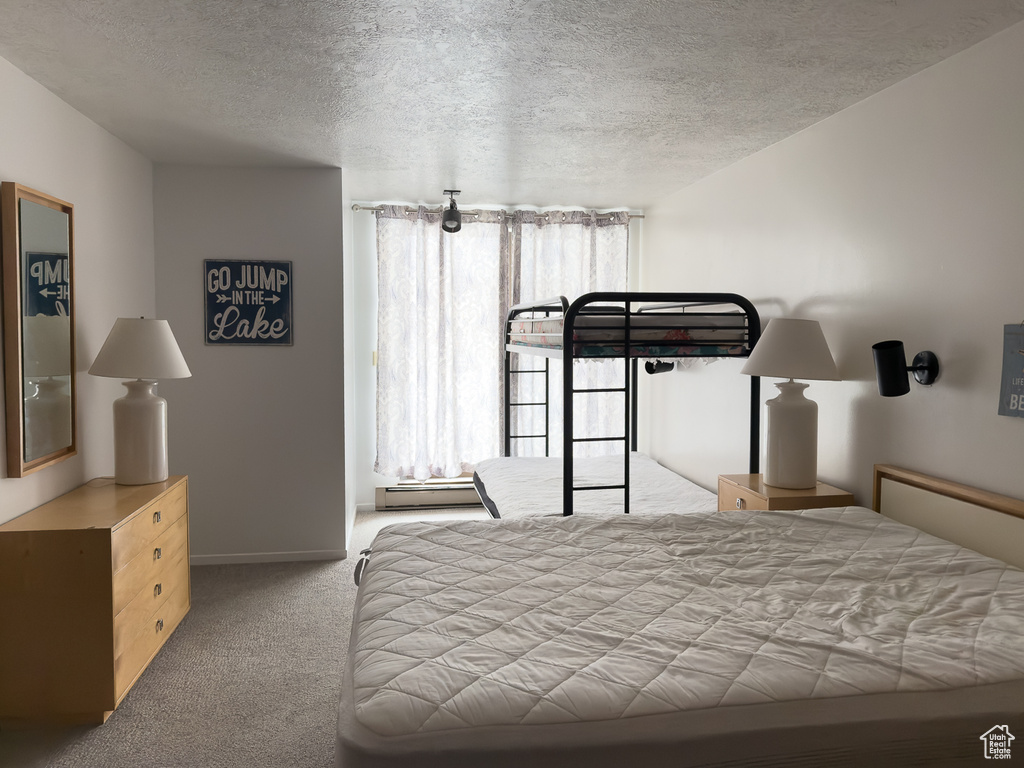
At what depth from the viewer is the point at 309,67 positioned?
2.63 metres

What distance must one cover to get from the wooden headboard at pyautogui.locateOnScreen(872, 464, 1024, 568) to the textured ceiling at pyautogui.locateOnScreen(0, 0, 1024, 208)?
1.56 meters

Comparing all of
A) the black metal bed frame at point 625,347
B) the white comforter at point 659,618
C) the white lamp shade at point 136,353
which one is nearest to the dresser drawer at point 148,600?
the white lamp shade at point 136,353

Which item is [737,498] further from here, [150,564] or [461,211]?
[461,211]

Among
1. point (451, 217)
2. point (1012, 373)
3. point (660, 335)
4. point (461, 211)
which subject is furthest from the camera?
point (461, 211)

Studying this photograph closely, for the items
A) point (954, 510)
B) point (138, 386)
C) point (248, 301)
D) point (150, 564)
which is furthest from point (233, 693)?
point (954, 510)

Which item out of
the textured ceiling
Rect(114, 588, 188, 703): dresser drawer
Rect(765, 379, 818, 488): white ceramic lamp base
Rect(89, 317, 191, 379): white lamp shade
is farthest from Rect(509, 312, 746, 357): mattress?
Rect(114, 588, 188, 703): dresser drawer

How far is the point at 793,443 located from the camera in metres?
3.15

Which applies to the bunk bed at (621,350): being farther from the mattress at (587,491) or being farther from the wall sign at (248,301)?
the wall sign at (248,301)

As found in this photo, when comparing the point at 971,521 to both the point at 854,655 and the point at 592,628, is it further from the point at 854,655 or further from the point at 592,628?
the point at 592,628

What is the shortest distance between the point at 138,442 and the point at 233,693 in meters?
1.21

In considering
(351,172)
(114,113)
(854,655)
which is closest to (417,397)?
(351,172)

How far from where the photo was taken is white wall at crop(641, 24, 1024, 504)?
2416 millimetres

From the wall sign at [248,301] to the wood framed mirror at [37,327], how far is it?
44.7 inches

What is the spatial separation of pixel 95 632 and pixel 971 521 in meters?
3.13
